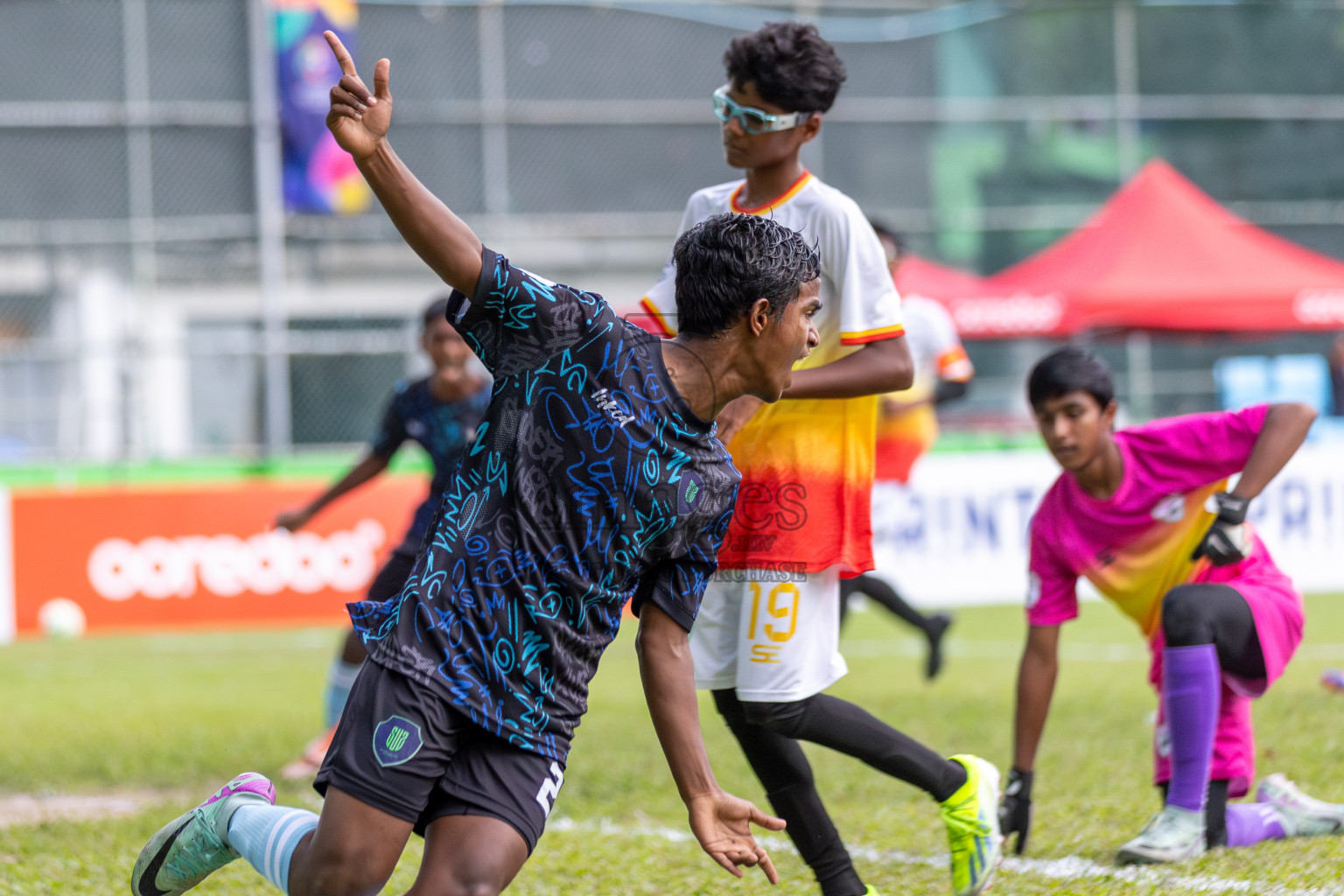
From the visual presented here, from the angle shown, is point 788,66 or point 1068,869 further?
point 1068,869

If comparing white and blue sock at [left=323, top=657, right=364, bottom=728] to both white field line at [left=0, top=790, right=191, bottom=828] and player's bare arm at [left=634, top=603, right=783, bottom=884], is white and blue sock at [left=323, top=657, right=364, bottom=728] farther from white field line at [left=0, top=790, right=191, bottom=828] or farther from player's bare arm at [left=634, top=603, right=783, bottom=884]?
player's bare arm at [left=634, top=603, right=783, bottom=884]

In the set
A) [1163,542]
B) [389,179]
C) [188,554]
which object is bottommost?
[188,554]

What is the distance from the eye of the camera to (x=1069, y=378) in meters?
4.30

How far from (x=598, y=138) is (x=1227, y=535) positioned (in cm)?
1605

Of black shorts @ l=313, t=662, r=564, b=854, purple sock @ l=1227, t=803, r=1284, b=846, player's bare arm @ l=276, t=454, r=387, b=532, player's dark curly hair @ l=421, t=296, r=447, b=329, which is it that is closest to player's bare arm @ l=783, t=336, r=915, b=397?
black shorts @ l=313, t=662, r=564, b=854

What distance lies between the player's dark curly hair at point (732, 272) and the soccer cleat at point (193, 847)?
4.62 feet

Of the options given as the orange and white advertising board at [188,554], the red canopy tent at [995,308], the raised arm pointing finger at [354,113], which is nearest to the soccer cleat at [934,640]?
the raised arm pointing finger at [354,113]

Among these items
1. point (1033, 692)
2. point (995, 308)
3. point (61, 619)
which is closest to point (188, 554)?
point (61, 619)

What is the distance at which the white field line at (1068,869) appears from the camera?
3727 mm

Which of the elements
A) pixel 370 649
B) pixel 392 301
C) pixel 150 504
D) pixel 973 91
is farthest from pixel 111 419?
pixel 370 649

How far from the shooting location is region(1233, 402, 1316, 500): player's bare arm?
407 centimetres

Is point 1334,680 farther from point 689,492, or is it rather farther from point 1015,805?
point 689,492

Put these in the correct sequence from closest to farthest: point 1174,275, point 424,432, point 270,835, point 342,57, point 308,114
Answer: point 342,57
point 270,835
point 424,432
point 1174,275
point 308,114

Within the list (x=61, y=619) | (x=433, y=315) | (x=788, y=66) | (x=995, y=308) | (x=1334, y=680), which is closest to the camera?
(x=788, y=66)
